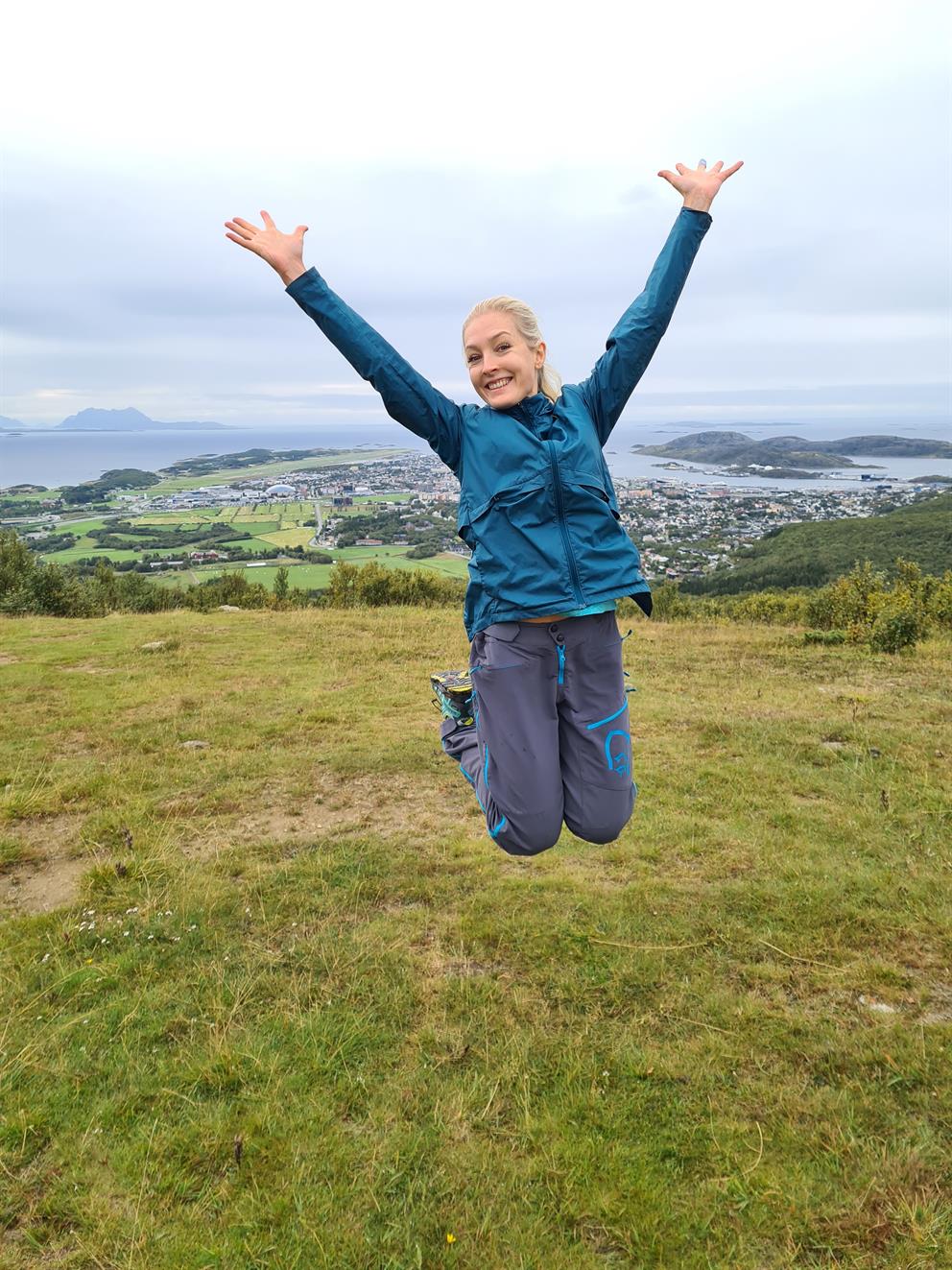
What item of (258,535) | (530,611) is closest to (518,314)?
(530,611)

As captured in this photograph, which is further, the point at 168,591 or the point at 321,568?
the point at 321,568

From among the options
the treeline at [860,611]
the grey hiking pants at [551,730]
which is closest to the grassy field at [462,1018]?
the grey hiking pants at [551,730]

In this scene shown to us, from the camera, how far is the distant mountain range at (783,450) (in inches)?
4326

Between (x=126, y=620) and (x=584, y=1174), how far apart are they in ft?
46.8

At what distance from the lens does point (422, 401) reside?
2.93m

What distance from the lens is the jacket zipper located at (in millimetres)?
2748

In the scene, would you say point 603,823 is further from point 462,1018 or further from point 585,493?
point 585,493

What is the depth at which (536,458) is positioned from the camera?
9.04 feet

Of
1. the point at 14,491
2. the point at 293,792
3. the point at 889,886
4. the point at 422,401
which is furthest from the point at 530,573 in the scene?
the point at 14,491

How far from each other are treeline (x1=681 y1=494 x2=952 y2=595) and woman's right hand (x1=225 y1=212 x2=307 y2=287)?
36688 mm

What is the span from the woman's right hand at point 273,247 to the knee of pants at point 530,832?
2.63 meters

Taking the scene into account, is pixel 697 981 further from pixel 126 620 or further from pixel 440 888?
pixel 126 620

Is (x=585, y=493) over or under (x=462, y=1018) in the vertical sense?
over

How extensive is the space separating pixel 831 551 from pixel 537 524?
161 feet
